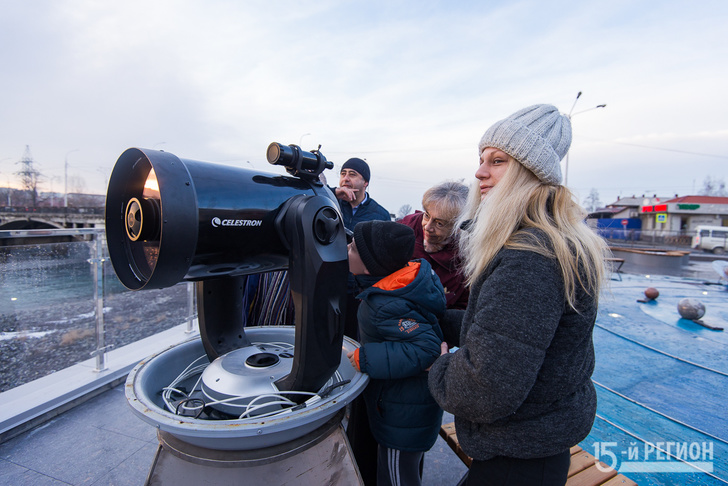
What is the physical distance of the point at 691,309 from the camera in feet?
19.2

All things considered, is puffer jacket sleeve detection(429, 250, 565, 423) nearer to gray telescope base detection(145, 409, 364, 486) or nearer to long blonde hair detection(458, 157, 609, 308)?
long blonde hair detection(458, 157, 609, 308)

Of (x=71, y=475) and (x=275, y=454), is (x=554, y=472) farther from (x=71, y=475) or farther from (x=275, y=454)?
(x=71, y=475)

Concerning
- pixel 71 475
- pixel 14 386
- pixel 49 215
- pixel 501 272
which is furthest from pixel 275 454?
pixel 49 215

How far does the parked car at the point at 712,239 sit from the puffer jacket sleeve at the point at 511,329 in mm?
35206

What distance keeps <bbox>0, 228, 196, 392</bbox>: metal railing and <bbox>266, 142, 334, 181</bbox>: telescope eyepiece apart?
2.18m

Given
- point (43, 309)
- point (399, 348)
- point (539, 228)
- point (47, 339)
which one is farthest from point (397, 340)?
point (47, 339)

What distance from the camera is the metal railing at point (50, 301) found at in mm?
2604

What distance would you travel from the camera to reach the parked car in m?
26.9

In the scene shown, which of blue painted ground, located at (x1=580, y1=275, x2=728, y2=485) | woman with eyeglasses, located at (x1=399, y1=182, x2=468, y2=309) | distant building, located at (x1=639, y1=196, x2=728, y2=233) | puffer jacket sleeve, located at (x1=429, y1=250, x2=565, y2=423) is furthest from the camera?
distant building, located at (x1=639, y1=196, x2=728, y2=233)

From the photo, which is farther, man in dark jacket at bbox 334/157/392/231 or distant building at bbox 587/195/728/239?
distant building at bbox 587/195/728/239

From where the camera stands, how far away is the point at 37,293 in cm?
293

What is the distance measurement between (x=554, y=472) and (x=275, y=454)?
87cm

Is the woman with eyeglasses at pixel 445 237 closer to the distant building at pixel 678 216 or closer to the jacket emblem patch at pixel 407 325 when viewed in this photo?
the jacket emblem patch at pixel 407 325

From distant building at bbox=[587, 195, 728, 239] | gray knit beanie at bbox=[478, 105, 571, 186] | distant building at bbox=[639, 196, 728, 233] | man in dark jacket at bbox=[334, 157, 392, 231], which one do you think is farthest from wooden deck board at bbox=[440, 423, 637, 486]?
distant building at bbox=[639, 196, 728, 233]
